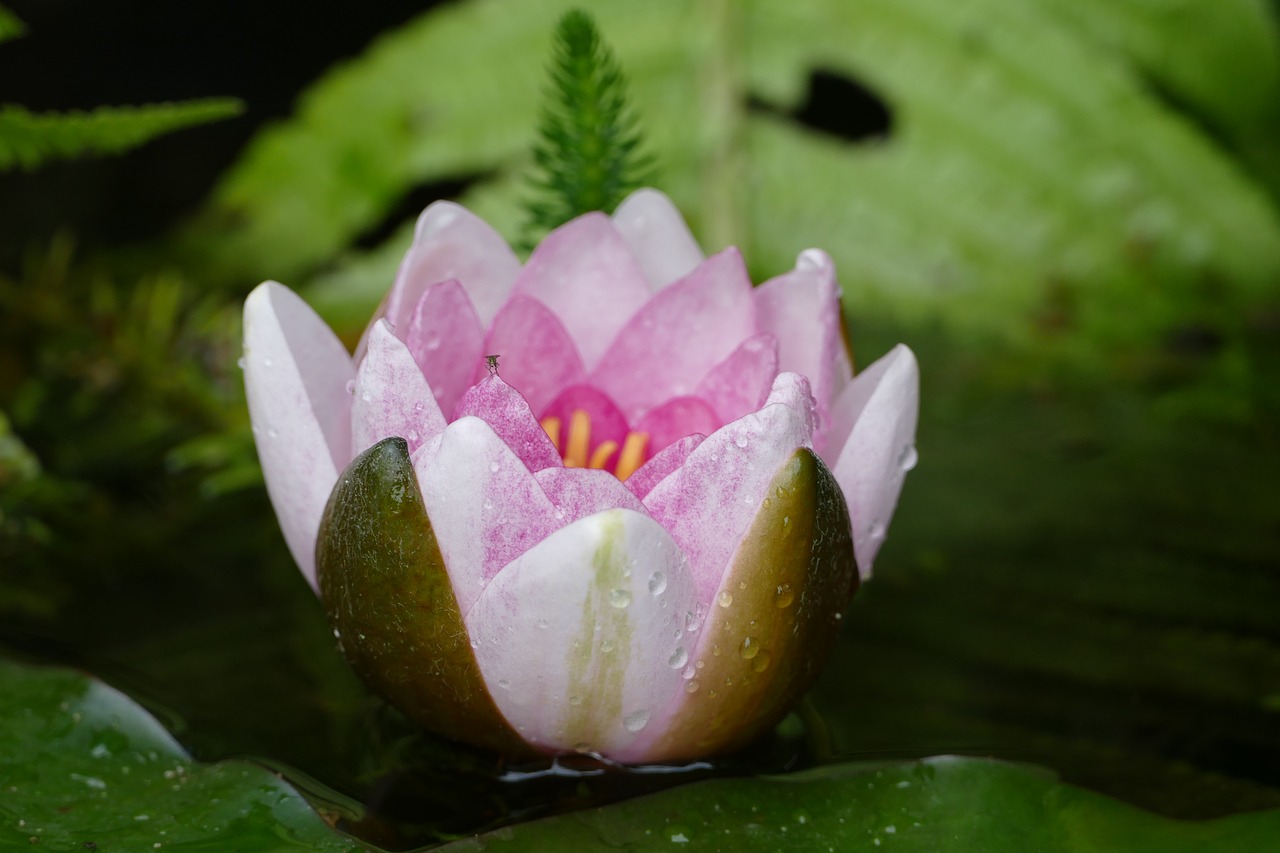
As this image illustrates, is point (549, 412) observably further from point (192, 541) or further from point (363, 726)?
point (192, 541)

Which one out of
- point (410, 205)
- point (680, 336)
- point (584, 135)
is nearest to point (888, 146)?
point (410, 205)

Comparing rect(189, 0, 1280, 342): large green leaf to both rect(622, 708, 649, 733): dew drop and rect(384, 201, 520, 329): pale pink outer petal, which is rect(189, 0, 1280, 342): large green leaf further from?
rect(622, 708, 649, 733): dew drop

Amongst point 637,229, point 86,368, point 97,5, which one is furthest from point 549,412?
point 97,5

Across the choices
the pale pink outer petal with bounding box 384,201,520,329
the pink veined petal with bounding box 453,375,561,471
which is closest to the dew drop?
the pink veined petal with bounding box 453,375,561,471

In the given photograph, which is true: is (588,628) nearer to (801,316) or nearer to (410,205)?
(801,316)

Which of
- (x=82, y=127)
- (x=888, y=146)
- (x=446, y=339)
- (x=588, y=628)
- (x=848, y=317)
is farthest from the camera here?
(x=888, y=146)
